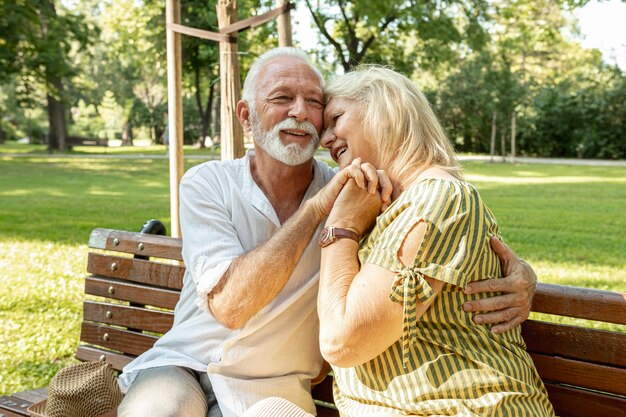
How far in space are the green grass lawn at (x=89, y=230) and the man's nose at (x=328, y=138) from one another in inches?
122

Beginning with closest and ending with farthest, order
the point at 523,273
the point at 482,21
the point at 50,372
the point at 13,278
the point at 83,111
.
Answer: the point at 523,273, the point at 50,372, the point at 13,278, the point at 482,21, the point at 83,111

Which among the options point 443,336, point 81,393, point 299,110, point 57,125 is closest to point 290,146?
point 299,110

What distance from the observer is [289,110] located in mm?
2705

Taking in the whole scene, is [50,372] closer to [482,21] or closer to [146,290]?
[146,290]

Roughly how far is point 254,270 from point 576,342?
1.15 metres

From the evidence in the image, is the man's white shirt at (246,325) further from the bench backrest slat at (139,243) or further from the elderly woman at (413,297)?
the bench backrest slat at (139,243)

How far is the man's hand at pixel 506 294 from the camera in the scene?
2.16 m

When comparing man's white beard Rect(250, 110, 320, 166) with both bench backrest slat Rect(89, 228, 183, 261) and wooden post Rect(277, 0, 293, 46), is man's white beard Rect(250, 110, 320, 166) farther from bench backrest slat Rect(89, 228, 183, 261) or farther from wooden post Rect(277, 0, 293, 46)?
wooden post Rect(277, 0, 293, 46)

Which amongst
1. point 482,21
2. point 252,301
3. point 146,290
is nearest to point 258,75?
point 252,301

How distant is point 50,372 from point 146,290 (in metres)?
1.94

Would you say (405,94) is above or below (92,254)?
above

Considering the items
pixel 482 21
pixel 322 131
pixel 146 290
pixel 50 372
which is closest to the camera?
pixel 322 131

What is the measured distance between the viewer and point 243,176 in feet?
9.20

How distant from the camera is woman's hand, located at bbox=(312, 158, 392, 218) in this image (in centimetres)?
228
